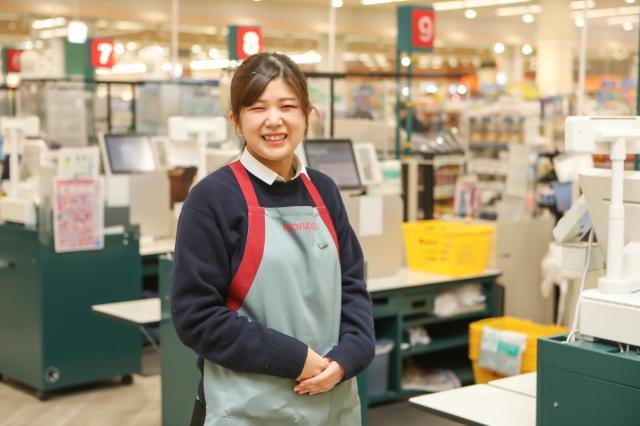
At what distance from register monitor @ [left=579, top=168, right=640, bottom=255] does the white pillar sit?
14162 millimetres

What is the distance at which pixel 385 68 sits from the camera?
30344 mm

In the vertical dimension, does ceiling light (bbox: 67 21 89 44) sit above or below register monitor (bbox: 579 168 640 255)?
above

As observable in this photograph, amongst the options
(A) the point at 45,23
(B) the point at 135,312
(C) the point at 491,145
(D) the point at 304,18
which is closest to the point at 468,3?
(D) the point at 304,18

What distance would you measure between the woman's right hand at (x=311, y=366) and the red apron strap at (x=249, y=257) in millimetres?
187

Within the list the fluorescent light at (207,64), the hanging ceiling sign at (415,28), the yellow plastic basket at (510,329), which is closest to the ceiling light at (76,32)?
the hanging ceiling sign at (415,28)

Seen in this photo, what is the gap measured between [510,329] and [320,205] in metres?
3.21

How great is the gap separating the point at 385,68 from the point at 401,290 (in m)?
25.7

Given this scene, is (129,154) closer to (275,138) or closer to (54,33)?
(275,138)

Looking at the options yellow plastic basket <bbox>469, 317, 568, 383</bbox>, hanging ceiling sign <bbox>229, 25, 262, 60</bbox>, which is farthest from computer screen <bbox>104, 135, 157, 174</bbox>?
yellow plastic basket <bbox>469, 317, 568, 383</bbox>

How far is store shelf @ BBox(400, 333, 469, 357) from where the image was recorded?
5383 mm

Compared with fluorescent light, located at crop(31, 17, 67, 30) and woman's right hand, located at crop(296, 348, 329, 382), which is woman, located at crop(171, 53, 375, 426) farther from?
fluorescent light, located at crop(31, 17, 67, 30)

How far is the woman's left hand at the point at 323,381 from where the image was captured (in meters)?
2.09

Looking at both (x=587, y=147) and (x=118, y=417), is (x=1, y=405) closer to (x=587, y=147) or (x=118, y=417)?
(x=118, y=417)

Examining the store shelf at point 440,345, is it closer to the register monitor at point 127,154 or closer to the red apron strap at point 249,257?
the register monitor at point 127,154
